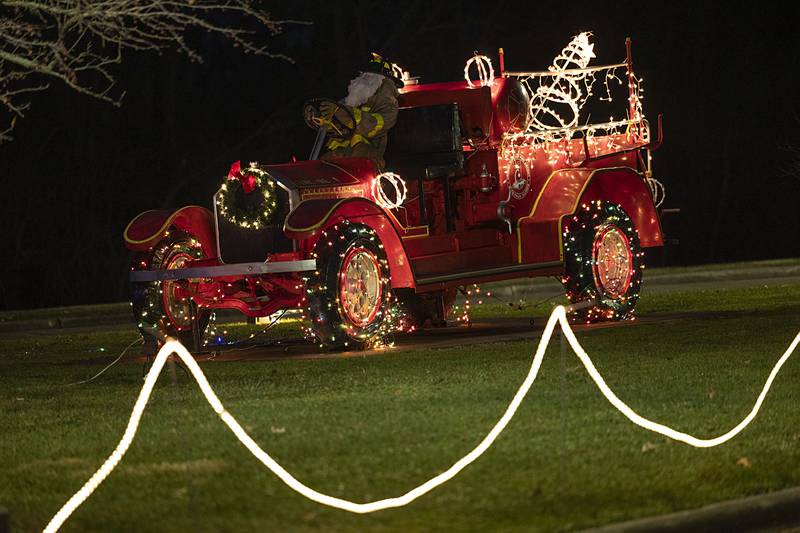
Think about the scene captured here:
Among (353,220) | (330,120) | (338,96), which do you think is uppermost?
(338,96)

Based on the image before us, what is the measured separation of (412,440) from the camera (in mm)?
9461

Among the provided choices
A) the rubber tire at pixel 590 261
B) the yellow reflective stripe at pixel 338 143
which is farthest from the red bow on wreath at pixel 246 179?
the rubber tire at pixel 590 261

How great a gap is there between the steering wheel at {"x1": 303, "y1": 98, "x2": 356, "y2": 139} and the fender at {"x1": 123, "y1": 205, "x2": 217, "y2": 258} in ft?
4.89

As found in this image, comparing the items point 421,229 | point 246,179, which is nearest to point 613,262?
point 421,229

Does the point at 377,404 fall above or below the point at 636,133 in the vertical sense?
below

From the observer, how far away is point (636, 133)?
18672 millimetres

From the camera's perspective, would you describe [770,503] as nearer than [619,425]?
Yes

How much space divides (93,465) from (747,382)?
204 inches

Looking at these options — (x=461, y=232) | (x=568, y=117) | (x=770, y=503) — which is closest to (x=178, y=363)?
(x=461, y=232)

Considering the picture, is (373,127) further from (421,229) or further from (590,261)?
(590,261)

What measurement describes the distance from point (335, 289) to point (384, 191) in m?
1.58

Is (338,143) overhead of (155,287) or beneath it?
overhead

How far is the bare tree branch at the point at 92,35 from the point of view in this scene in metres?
12.8

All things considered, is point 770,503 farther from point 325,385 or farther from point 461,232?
point 461,232
